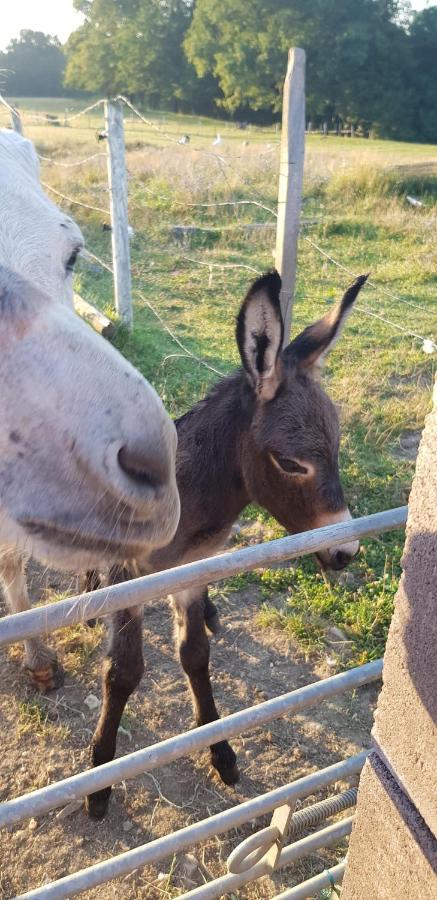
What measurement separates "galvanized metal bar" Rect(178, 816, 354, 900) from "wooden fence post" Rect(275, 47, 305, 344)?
2.65 metres

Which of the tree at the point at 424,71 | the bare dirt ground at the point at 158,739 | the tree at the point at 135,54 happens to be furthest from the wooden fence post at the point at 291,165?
Answer: the tree at the point at 135,54

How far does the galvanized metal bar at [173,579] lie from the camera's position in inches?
40.4

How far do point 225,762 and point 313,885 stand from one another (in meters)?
0.71

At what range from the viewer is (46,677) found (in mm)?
2969

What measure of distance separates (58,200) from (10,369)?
1273 centimetres

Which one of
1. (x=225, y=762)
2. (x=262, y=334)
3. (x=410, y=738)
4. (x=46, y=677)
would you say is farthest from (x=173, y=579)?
(x=46, y=677)

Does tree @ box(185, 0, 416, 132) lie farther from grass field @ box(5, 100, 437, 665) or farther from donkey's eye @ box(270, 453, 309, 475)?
donkey's eye @ box(270, 453, 309, 475)

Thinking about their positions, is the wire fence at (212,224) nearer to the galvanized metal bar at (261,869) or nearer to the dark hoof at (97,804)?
the dark hoof at (97,804)

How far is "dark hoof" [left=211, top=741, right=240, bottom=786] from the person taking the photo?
258 centimetres

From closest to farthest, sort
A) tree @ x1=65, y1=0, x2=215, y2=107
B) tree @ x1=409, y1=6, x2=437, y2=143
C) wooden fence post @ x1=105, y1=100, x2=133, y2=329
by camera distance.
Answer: wooden fence post @ x1=105, y1=100, x2=133, y2=329 → tree @ x1=409, y1=6, x2=437, y2=143 → tree @ x1=65, y1=0, x2=215, y2=107

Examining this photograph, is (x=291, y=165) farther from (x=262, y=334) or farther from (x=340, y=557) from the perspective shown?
(x=340, y=557)

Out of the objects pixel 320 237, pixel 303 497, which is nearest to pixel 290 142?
pixel 303 497

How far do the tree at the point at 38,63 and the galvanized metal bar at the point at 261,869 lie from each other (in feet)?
221

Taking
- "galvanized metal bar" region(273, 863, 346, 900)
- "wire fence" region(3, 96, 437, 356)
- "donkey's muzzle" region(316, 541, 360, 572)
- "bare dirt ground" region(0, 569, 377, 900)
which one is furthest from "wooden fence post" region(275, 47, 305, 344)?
"galvanized metal bar" region(273, 863, 346, 900)
